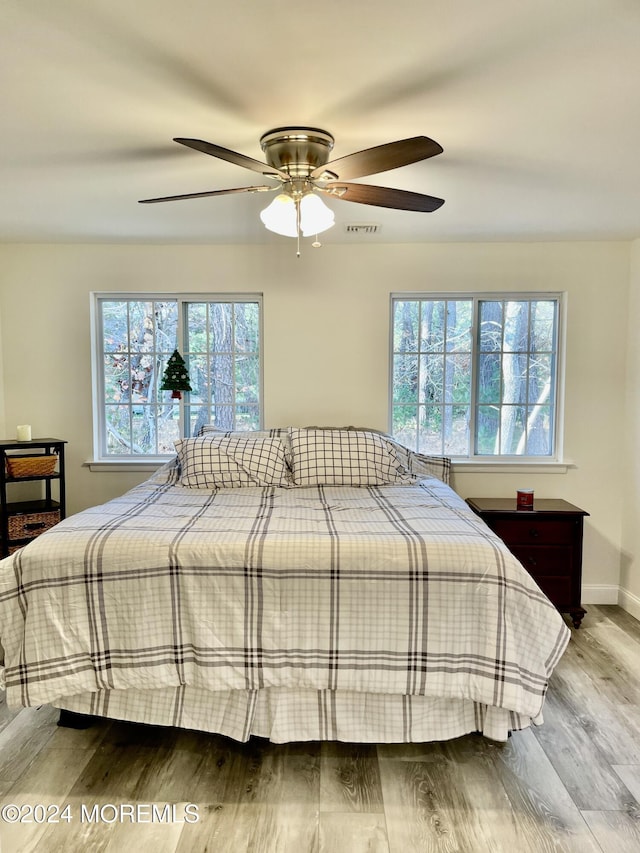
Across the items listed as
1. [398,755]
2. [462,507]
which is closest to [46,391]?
[462,507]

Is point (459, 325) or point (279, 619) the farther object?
point (459, 325)

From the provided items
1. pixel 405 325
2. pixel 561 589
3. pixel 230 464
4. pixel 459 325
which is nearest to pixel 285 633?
pixel 230 464

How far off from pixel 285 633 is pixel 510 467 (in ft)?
7.69

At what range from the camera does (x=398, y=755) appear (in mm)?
2010

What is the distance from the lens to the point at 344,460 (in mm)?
3049

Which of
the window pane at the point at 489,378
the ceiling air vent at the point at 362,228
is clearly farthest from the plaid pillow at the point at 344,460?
the ceiling air vent at the point at 362,228

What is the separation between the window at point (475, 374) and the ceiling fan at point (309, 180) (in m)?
1.71

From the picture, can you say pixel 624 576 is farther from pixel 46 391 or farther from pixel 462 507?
pixel 46 391

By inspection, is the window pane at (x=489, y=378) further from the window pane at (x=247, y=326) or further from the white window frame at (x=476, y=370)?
the window pane at (x=247, y=326)

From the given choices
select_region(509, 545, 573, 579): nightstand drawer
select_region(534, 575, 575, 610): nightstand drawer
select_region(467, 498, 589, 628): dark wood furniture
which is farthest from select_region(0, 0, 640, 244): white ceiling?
select_region(534, 575, 575, 610): nightstand drawer

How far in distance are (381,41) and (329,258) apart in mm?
2203

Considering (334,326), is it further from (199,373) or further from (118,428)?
(118,428)

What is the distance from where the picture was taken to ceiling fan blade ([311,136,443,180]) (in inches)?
63.1

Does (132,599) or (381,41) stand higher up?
(381,41)
